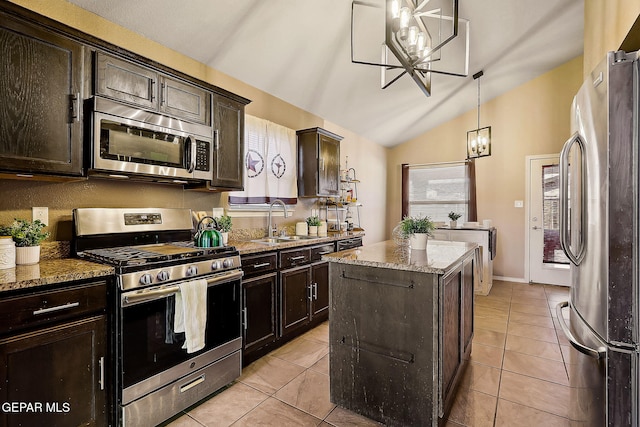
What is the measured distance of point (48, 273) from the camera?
1487 millimetres

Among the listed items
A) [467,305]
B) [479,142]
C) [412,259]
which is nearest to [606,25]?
[412,259]

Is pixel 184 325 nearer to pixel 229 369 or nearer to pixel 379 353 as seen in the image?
pixel 229 369

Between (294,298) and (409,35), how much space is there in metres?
2.31

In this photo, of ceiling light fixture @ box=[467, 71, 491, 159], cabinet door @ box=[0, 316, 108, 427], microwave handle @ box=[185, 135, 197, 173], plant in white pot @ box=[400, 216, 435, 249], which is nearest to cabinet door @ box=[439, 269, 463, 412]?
plant in white pot @ box=[400, 216, 435, 249]

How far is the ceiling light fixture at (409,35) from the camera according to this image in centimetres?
175

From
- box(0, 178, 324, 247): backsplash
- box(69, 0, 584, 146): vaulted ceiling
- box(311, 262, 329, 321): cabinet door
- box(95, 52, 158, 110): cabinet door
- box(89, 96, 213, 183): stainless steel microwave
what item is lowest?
box(311, 262, 329, 321): cabinet door

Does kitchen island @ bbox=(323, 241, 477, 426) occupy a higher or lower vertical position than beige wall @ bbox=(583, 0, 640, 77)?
lower

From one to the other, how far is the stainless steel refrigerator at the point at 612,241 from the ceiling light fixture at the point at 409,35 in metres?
0.89

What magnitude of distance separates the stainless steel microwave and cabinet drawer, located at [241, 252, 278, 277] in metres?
0.76

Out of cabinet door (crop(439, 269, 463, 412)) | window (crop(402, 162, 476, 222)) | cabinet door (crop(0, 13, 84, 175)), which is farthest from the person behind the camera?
window (crop(402, 162, 476, 222))

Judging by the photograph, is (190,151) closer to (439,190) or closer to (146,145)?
(146,145)

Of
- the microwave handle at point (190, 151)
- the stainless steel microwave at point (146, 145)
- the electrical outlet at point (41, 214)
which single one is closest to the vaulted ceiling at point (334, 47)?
the stainless steel microwave at point (146, 145)

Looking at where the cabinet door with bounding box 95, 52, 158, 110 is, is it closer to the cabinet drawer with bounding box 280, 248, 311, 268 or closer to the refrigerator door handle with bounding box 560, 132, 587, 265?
the cabinet drawer with bounding box 280, 248, 311, 268

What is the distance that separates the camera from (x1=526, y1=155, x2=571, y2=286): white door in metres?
5.10
